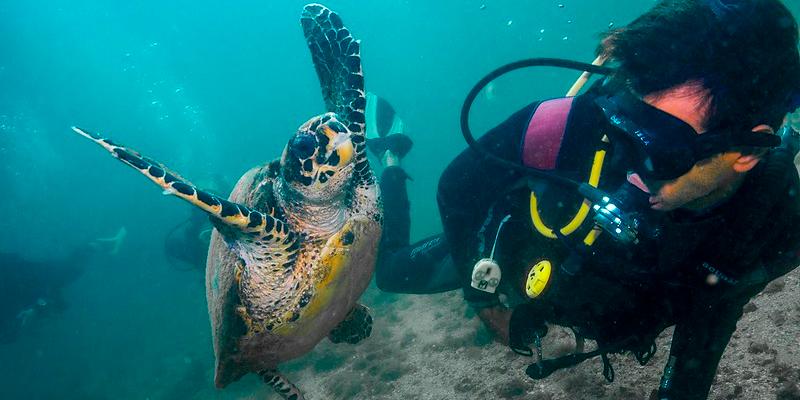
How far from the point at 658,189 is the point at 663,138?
0.84 ft

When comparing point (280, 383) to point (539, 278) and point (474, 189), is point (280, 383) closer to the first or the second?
point (474, 189)

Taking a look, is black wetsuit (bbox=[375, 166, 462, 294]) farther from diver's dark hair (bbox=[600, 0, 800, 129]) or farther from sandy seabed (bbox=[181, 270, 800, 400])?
diver's dark hair (bbox=[600, 0, 800, 129])

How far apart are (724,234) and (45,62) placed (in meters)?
84.5

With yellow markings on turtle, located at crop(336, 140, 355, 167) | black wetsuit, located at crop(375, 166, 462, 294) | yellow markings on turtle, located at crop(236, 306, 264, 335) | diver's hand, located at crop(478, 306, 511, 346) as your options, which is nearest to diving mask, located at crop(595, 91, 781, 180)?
yellow markings on turtle, located at crop(336, 140, 355, 167)

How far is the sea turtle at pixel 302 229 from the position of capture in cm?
242

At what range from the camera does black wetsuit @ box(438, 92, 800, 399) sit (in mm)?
1979

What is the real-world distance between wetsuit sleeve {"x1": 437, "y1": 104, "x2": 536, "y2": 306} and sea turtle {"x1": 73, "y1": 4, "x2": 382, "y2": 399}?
2.23 ft

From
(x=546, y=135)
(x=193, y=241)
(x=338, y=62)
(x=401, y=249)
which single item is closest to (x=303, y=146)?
(x=338, y=62)

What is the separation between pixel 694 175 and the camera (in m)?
1.78

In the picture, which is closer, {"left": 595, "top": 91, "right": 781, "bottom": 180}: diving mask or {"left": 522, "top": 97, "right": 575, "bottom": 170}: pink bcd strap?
{"left": 595, "top": 91, "right": 781, "bottom": 180}: diving mask

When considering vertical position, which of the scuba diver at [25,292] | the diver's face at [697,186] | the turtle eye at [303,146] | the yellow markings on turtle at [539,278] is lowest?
the yellow markings on turtle at [539,278]

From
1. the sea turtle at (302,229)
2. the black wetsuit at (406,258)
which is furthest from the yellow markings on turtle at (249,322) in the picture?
the black wetsuit at (406,258)

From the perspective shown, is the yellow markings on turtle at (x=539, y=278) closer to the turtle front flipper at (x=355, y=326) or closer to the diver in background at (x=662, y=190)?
the diver in background at (x=662, y=190)

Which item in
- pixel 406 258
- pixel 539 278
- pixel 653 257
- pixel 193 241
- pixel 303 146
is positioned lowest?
pixel 406 258
